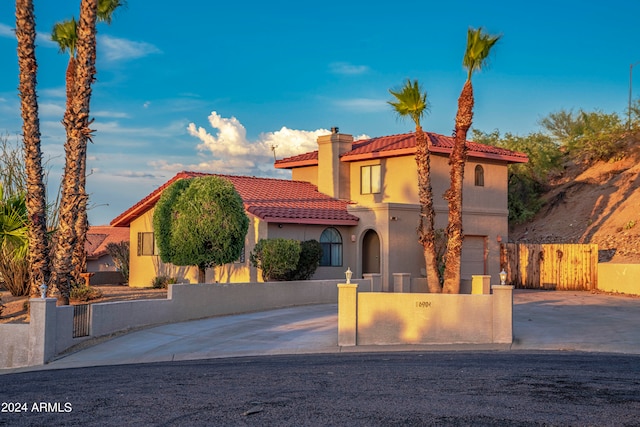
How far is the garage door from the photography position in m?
34.7

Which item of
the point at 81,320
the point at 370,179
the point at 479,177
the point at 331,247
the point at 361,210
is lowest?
the point at 81,320

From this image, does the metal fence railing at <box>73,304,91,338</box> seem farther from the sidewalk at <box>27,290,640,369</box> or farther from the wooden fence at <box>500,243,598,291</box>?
the wooden fence at <box>500,243,598,291</box>

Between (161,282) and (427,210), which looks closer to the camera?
(427,210)

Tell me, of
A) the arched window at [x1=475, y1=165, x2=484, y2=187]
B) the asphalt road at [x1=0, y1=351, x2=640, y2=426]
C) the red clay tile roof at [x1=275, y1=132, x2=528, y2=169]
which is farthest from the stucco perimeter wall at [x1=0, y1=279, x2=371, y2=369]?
the arched window at [x1=475, y1=165, x2=484, y2=187]

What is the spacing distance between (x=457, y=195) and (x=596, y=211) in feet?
79.4

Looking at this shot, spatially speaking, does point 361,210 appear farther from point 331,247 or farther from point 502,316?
point 502,316

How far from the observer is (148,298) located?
79.9ft

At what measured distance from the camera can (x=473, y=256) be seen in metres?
35.0

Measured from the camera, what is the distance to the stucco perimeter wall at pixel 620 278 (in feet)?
98.4

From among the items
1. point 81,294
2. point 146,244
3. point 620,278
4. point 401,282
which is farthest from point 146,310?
point 620,278

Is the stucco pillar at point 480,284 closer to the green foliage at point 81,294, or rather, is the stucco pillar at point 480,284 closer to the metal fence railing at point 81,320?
the green foliage at point 81,294

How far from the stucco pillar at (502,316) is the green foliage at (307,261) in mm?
11014

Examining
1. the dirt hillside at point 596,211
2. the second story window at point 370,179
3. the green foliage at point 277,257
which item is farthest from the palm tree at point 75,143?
the dirt hillside at point 596,211

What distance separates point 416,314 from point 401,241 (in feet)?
44.8
